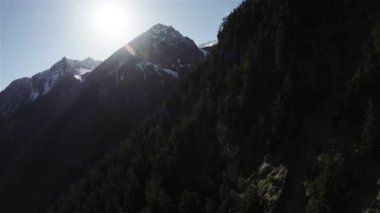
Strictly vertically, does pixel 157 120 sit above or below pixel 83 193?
above

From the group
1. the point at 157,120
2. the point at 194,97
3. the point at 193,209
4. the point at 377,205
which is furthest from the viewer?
the point at 157,120

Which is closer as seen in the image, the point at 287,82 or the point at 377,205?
the point at 377,205

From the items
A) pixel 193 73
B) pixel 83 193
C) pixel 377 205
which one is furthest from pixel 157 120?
pixel 377 205

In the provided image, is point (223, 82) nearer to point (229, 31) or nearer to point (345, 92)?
point (229, 31)

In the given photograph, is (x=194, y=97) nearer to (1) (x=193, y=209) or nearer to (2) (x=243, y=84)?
(2) (x=243, y=84)

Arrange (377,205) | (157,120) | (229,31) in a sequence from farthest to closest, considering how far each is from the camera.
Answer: (157,120), (229,31), (377,205)

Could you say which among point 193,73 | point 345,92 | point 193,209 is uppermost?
point 193,73

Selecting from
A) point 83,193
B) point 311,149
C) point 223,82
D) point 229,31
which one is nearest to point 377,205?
point 311,149
